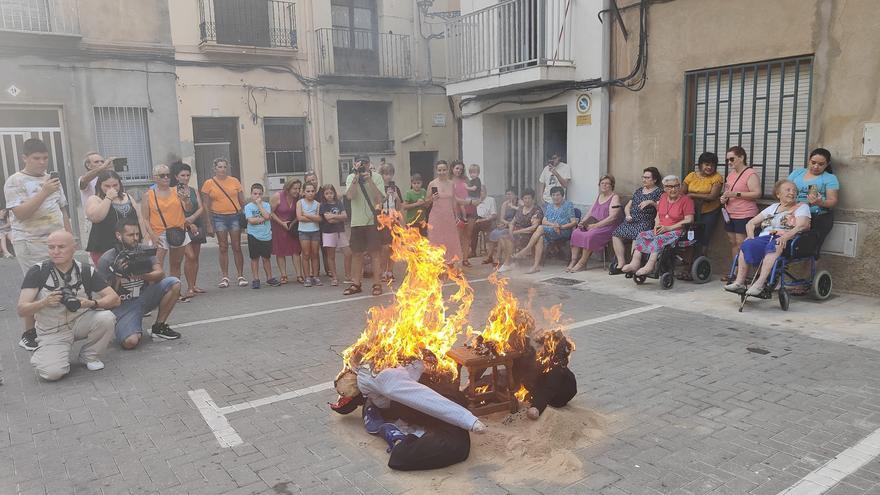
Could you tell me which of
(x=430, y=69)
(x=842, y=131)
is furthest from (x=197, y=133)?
(x=842, y=131)

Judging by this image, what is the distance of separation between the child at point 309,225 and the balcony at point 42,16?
8084 millimetres

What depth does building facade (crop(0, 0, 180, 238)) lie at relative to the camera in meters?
13.5

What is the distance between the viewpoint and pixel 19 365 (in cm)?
605

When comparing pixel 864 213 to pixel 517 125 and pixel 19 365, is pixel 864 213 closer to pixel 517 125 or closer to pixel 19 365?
pixel 517 125

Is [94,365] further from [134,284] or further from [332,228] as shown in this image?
[332,228]

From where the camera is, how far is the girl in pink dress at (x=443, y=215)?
10.2 meters

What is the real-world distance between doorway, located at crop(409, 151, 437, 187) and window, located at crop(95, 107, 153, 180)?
727 cm

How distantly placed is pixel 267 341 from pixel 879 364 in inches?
225

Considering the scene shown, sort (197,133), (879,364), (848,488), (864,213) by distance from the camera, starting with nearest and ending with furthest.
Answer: (848,488)
(879,364)
(864,213)
(197,133)

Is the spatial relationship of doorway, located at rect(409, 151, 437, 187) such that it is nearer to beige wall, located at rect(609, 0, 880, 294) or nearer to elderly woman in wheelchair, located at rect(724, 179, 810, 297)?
beige wall, located at rect(609, 0, 880, 294)

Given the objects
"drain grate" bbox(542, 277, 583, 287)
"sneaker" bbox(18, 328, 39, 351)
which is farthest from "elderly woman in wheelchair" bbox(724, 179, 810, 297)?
"sneaker" bbox(18, 328, 39, 351)

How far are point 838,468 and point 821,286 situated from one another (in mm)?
4570

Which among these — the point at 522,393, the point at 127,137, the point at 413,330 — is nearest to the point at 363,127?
the point at 127,137

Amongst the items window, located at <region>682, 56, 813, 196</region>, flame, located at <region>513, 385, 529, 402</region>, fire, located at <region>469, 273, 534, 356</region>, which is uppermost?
window, located at <region>682, 56, 813, 196</region>
